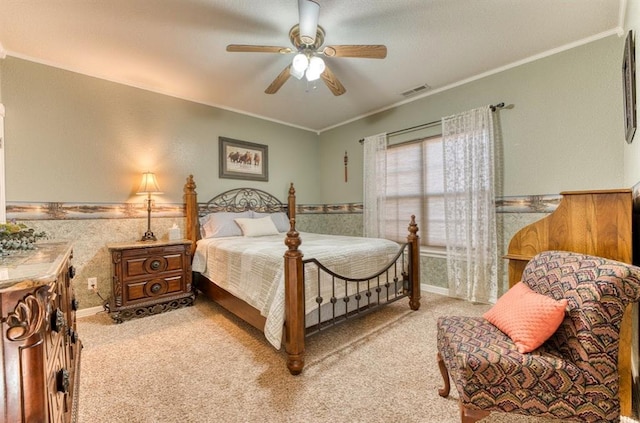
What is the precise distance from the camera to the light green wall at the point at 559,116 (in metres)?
2.53

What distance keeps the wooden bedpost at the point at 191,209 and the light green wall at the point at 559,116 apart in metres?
3.47

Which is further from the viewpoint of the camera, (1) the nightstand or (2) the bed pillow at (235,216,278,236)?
(2) the bed pillow at (235,216,278,236)

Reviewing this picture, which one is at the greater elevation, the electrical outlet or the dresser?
the dresser

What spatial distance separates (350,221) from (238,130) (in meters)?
2.36

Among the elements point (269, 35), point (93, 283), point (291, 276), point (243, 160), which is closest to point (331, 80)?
point (269, 35)

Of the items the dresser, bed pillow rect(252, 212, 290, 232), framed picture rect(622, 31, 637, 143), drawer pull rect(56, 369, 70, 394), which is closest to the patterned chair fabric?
framed picture rect(622, 31, 637, 143)

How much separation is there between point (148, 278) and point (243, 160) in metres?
2.13

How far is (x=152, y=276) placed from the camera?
119 inches

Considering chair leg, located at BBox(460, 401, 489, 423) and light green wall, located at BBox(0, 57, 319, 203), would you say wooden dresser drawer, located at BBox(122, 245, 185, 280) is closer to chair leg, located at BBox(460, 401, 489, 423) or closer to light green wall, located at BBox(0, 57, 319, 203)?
light green wall, located at BBox(0, 57, 319, 203)

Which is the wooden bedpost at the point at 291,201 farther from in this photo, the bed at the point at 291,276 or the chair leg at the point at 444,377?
the chair leg at the point at 444,377

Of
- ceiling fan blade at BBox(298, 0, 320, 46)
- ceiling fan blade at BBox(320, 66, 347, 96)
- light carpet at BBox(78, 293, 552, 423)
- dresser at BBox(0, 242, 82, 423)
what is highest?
ceiling fan blade at BBox(298, 0, 320, 46)

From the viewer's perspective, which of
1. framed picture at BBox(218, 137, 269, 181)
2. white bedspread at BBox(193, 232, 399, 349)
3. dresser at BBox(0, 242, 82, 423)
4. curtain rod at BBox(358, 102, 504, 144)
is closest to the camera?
dresser at BBox(0, 242, 82, 423)

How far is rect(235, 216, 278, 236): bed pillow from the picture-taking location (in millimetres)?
3734

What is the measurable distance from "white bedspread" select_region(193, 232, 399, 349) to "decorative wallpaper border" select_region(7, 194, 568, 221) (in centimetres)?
94
